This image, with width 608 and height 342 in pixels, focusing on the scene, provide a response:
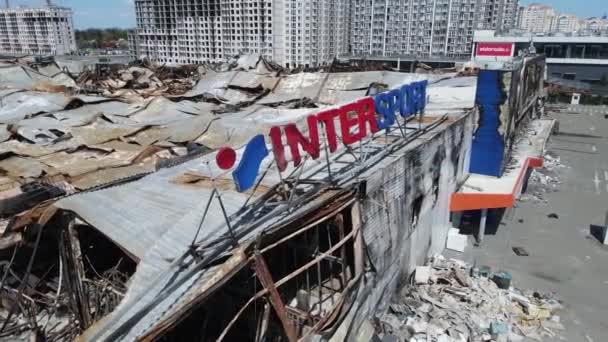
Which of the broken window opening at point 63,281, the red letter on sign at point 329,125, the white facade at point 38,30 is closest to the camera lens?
the broken window opening at point 63,281

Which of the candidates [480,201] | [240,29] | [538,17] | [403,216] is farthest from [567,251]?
[538,17]

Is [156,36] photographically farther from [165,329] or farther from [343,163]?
[165,329]

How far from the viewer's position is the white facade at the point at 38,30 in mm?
111750

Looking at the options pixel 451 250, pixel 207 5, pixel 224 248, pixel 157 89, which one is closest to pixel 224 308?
pixel 224 248

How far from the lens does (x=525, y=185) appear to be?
25703mm

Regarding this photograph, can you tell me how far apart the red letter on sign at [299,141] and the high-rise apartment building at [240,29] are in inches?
2986

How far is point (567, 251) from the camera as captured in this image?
60.3 ft

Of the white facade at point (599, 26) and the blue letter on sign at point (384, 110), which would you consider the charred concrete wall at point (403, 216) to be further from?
the white facade at point (599, 26)

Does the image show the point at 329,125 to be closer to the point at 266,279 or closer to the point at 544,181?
the point at 266,279

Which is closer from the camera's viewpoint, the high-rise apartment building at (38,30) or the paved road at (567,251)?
the paved road at (567,251)

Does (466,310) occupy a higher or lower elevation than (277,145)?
lower

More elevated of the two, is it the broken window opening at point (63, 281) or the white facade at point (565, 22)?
the white facade at point (565, 22)

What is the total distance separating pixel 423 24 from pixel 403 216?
8535 cm

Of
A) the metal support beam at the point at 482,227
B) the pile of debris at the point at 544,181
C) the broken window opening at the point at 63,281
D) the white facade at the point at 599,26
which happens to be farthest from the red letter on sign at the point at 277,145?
the white facade at the point at 599,26
